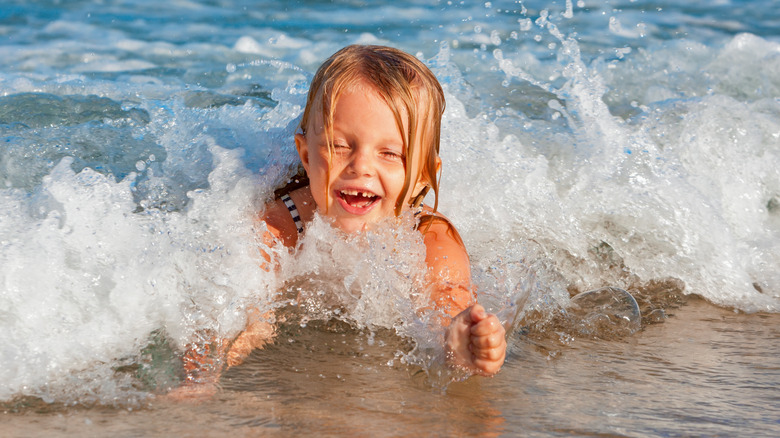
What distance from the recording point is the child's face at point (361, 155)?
231 cm

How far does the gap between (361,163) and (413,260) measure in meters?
0.37

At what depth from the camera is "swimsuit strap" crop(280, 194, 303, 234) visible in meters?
2.65

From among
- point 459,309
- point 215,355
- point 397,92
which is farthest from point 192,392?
point 397,92

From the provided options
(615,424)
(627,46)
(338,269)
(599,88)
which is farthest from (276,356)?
(627,46)

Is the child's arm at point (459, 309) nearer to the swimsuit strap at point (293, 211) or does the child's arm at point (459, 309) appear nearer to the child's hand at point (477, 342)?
the child's hand at point (477, 342)

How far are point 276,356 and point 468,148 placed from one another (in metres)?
1.72

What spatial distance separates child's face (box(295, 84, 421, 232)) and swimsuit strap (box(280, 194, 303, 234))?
0.81 ft

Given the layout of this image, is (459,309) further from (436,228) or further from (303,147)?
(303,147)

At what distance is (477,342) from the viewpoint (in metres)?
1.82

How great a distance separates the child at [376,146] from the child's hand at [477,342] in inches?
14.0

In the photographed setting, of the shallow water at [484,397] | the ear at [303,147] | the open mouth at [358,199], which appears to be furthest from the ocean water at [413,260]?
the ear at [303,147]

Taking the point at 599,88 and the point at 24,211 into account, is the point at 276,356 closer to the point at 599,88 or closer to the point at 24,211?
the point at 24,211

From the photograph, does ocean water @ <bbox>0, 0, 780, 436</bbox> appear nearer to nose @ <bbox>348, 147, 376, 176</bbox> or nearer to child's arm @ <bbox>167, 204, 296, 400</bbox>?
child's arm @ <bbox>167, 204, 296, 400</bbox>

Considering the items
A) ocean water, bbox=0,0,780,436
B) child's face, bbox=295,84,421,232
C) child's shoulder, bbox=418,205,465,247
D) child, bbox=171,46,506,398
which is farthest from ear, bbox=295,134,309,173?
child's shoulder, bbox=418,205,465,247
